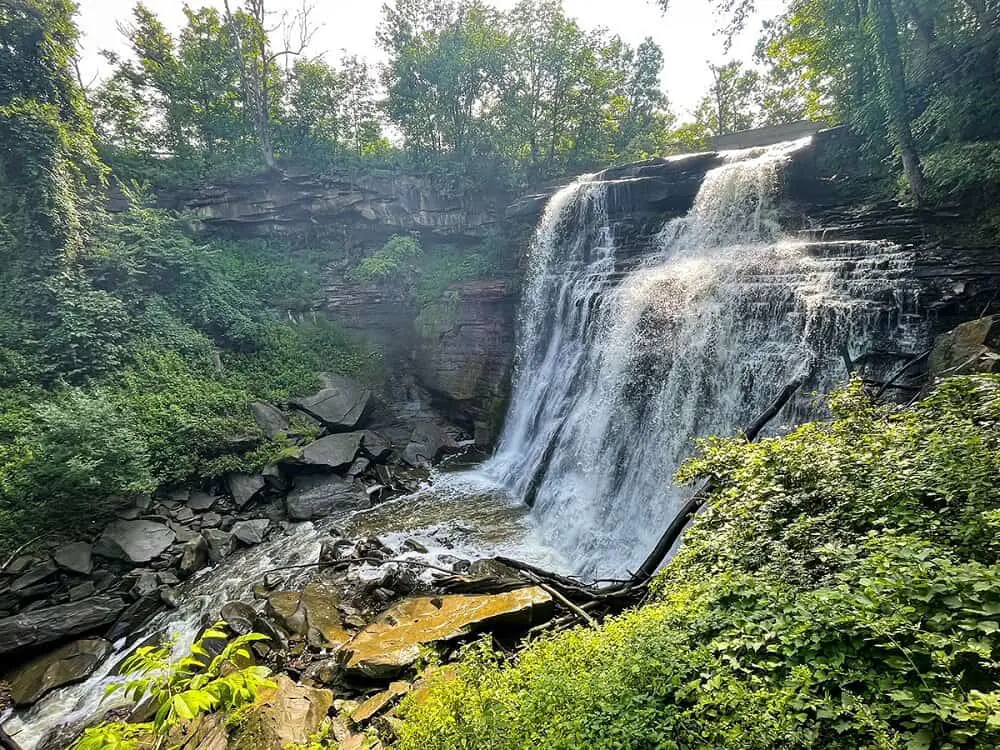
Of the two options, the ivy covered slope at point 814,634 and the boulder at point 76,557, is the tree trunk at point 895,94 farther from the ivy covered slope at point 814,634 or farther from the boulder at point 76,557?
the boulder at point 76,557

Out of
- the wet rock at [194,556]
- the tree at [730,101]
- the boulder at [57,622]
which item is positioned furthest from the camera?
the tree at [730,101]

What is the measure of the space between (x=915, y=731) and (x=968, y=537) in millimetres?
1228

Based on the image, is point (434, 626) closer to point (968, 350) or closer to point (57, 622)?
point (57, 622)

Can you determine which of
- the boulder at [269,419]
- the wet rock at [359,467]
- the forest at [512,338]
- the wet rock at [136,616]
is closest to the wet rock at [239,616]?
the forest at [512,338]

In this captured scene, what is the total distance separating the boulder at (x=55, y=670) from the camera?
602cm

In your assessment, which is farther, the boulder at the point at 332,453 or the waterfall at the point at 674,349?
the boulder at the point at 332,453

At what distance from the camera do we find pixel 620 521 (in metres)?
8.25

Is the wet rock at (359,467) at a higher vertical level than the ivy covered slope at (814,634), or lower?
lower

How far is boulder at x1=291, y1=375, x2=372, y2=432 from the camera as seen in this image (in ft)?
42.3

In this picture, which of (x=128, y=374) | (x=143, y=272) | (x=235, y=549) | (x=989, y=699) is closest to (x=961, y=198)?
(x=989, y=699)

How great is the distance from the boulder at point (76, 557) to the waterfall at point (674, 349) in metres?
8.08

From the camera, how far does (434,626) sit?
5.27 meters

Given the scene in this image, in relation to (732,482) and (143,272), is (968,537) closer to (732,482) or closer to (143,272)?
(732,482)

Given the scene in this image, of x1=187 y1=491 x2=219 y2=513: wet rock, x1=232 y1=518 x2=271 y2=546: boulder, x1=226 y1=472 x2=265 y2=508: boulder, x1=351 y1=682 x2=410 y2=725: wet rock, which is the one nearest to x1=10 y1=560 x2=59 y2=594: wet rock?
x1=187 y1=491 x2=219 y2=513: wet rock
